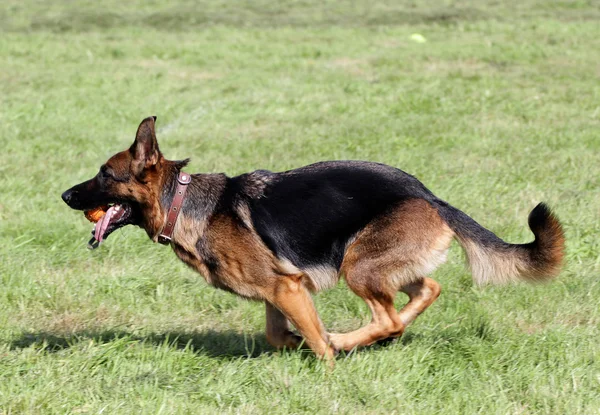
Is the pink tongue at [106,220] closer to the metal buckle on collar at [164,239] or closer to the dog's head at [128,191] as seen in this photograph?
the dog's head at [128,191]

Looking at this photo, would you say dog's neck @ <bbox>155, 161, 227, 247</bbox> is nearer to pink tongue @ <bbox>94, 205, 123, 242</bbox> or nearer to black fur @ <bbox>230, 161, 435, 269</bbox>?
black fur @ <bbox>230, 161, 435, 269</bbox>

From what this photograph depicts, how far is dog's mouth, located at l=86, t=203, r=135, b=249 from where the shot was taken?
16.5 ft

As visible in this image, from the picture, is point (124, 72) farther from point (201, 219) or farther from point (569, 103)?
point (201, 219)

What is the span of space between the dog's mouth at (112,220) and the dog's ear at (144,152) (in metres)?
0.24

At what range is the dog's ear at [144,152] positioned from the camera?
4945 mm

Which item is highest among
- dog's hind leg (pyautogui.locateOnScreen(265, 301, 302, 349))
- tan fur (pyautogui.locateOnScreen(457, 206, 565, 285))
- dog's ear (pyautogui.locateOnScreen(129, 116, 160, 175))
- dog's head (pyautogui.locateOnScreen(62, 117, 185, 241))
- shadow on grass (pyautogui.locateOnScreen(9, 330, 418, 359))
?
dog's ear (pyautogui.locateOnScreen(129, 116, 160, 175))

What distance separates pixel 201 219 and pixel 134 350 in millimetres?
858

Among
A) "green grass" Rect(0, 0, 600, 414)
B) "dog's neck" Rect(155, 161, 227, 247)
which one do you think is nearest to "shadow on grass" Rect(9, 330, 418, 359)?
"green grass" Rect(0, 0, 600, 414)

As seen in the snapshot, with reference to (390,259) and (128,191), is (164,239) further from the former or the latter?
(390,259)

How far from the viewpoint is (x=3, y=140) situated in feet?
34.5

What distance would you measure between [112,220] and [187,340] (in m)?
0.91

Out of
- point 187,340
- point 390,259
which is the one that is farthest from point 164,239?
point 390,259

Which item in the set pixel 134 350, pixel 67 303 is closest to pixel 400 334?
pixel 134 350

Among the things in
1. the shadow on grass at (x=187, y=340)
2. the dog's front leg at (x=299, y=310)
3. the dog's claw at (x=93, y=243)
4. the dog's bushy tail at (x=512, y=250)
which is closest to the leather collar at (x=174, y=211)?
the dog's claw at (x=93, y=243)
